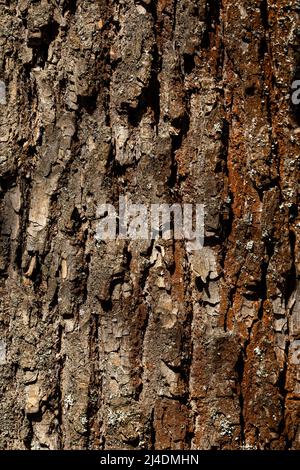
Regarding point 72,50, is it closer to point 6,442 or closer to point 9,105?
point 9,105

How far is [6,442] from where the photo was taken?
1.58m

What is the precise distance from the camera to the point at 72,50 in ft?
4.90

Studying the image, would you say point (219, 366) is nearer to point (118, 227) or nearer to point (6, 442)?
point (118, 227)

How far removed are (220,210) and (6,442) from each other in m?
0.81

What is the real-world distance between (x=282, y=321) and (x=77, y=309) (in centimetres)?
49

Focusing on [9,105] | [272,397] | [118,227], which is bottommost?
[272,397]

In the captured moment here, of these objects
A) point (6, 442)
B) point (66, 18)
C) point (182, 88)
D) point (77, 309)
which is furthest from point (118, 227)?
point (6, 442)

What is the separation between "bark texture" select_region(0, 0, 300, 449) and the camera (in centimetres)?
144

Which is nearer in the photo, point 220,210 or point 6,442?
point 220,210

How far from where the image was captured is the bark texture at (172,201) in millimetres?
1437

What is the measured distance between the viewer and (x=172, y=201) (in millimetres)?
1459

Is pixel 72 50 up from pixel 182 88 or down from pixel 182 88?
up

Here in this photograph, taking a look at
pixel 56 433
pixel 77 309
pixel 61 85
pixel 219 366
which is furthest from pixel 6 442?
pixel 61 85
